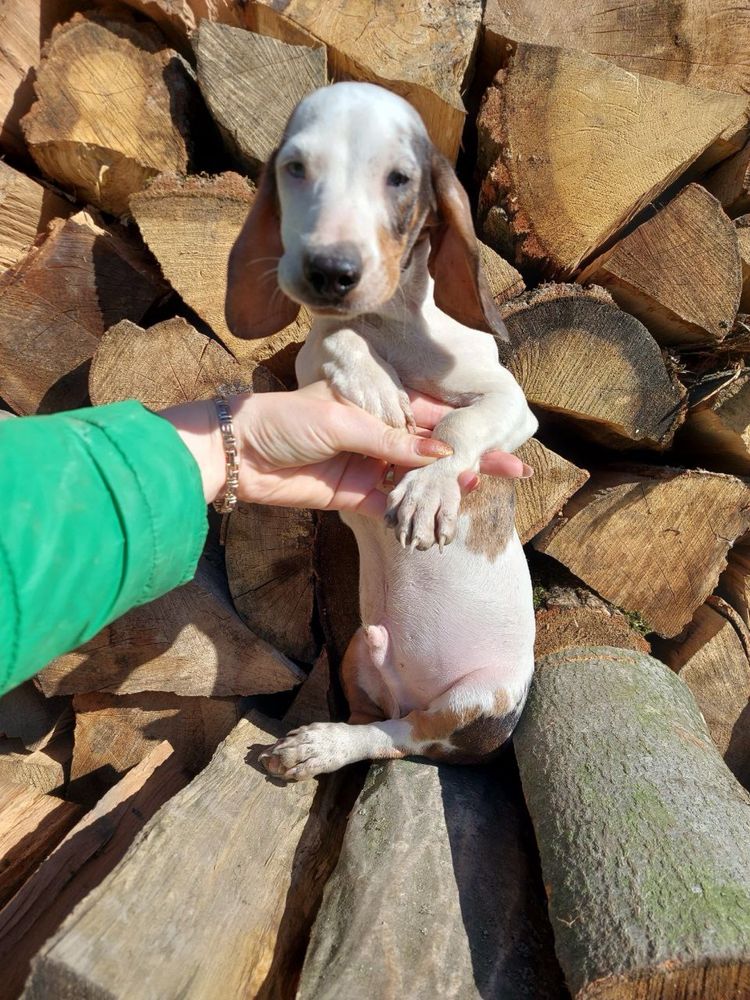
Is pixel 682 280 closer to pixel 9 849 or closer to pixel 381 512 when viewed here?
pixel 381 512

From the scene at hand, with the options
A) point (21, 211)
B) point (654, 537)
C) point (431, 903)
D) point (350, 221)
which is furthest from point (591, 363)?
point (21, 211)

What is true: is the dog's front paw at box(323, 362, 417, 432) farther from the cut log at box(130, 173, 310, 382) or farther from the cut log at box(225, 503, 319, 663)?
the cut log at box(225, 503, 319, 663)

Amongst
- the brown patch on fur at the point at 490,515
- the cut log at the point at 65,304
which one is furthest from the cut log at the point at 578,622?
the cut log at the point at 65,304

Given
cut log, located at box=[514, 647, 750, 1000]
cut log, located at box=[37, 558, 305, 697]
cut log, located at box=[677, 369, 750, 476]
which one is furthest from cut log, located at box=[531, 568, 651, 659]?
cut log, located at box=[37, 558, 305, 697]

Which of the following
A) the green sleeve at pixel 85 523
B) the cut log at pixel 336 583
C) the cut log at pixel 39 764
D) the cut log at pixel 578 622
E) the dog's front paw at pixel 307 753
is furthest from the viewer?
the cut log at pixel 336 583

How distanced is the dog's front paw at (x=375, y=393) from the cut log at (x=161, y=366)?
2.09ft

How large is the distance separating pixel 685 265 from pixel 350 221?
1.54 meters

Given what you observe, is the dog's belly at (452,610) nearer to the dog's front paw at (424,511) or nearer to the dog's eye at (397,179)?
the dog's front paw at (424,511)

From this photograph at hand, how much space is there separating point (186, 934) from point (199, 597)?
1.27 meters

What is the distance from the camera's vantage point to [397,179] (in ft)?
6.35

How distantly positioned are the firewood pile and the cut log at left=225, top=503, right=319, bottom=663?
0.5 inches

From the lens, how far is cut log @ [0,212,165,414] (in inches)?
102

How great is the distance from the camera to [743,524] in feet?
8.99

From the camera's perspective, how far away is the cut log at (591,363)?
8.20ft
